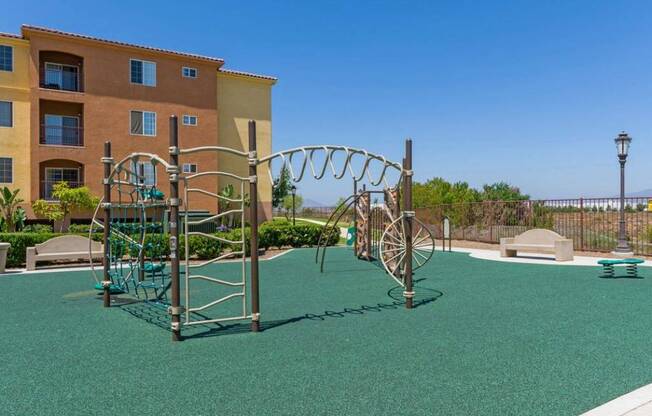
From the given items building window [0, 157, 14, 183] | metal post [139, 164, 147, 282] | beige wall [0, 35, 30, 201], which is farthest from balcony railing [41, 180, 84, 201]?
metal post [139, 164, 147, 282]

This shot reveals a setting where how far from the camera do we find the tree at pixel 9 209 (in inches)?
889

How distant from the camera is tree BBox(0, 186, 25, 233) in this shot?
2259 centimetres

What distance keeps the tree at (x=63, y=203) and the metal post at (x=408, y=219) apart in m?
21.2

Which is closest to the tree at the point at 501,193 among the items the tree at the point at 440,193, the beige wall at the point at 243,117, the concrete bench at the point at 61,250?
the tree at the point at 440,193

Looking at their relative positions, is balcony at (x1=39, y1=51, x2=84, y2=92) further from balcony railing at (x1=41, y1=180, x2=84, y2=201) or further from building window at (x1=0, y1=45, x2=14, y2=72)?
balcony railing at (x1=41, y1=180, x2=84, y2=201)

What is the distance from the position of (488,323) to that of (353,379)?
3.02 meters

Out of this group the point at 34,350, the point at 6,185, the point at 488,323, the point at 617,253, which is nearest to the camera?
the point at 34,350

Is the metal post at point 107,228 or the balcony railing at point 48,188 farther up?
the balcony railing at point 48,188

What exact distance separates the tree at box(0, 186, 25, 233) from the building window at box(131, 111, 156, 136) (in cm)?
725

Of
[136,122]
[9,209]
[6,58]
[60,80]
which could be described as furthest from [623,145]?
[6,58]

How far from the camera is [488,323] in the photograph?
6.52m

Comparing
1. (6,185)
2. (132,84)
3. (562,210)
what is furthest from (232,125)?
(562,210)

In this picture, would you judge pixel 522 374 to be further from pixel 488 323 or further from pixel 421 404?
pixel 488 323

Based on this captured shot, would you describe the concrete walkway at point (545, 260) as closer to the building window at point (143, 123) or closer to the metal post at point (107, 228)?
the metal post at point (107, 228)
